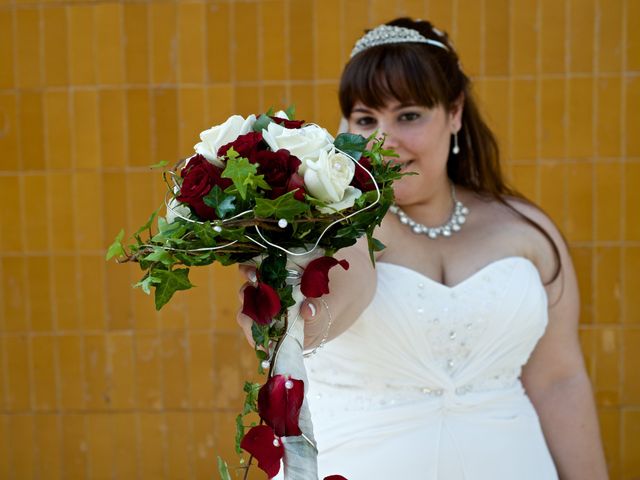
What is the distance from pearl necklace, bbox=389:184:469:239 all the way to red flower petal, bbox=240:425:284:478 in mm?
1209

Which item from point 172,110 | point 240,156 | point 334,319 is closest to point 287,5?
point 172,110

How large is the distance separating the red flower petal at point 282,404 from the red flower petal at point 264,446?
0.02 metres

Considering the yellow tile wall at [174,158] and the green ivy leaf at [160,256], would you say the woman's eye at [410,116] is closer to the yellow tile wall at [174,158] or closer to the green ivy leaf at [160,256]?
the green ivy leaf at [160,256]

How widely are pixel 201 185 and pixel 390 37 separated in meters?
1.26

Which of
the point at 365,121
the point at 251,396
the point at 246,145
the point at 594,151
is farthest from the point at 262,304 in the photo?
the point at 594,151

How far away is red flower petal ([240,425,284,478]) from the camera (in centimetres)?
168

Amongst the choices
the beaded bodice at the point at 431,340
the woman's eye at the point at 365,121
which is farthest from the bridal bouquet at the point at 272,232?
the woman's eye at the point at 365,121

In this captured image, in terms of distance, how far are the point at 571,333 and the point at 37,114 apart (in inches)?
108

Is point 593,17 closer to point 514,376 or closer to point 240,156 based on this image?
point 514,376

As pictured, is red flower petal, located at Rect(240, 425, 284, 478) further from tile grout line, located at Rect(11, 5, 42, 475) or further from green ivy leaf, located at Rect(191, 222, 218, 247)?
tile grout line, located at Rect(11, 5, 42, 475)

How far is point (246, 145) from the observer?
1696 millimetres

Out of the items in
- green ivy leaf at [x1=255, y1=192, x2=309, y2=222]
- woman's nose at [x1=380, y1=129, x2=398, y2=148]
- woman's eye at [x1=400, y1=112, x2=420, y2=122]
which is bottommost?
green ivy leaf at [x1=255, y1=192, x2=309, y2=222]

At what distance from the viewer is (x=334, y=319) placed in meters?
2.17

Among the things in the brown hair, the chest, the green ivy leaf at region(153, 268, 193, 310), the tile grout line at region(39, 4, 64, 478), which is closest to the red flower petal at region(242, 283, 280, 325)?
the green ivy leaf at region(153, 268, 193, 310)
